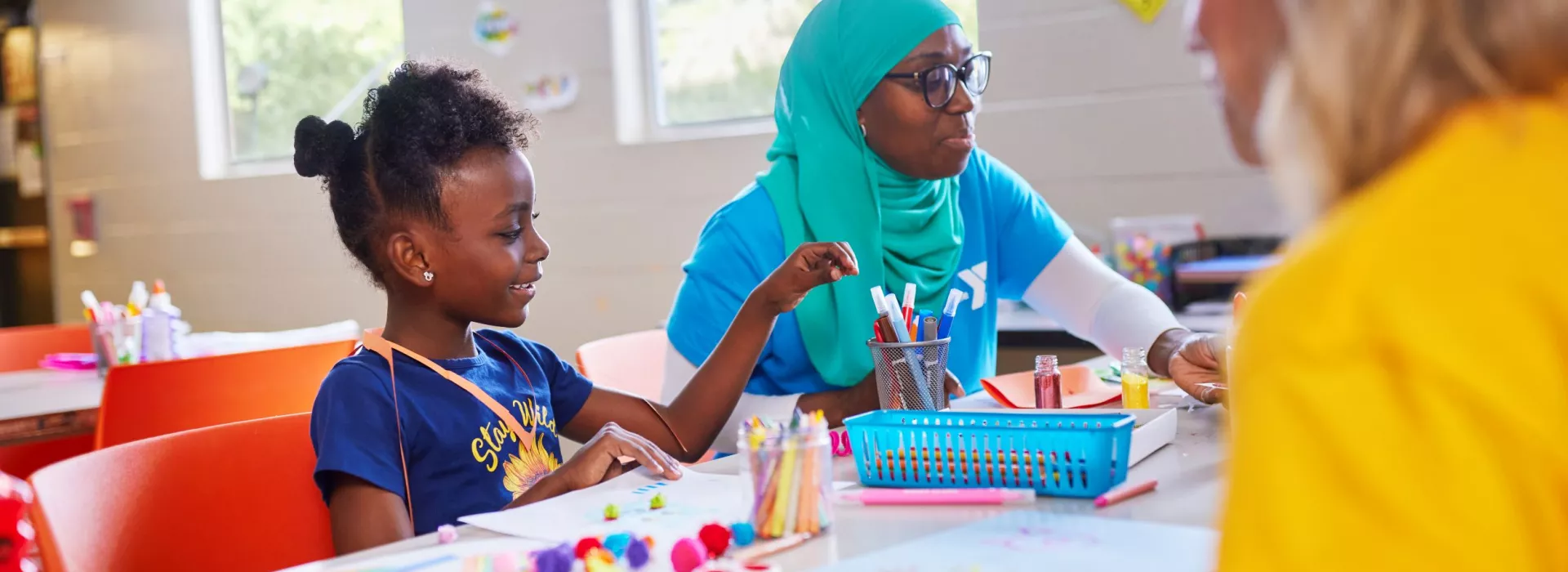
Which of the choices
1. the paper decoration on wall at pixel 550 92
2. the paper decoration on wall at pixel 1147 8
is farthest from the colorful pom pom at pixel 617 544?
the paper decoration on wall at pixel 550 92

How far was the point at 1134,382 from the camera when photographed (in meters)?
1.46

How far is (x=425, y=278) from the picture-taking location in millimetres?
1434

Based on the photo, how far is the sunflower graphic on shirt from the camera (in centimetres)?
141

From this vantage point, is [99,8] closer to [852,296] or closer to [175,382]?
[175,382]

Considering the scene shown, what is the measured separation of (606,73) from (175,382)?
6.85ft

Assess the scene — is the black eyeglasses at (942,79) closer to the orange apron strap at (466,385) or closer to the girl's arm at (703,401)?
the girl's arm at (703,401)

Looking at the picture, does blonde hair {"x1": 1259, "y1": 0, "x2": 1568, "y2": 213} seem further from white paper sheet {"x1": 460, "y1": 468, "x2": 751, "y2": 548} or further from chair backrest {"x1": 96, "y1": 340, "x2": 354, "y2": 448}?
chair backrest {"x1": 96, "y1": 340, "x2": 354, "y2": 448}

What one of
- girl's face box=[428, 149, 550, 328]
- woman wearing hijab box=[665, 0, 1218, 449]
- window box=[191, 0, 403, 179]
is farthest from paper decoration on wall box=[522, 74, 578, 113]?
girl's face box=[428, 149, 550, 328]

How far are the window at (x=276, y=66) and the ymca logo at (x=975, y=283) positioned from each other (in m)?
3.00

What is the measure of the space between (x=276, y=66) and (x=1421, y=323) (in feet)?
16.7

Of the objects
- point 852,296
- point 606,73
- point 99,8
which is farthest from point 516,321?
point 99,8

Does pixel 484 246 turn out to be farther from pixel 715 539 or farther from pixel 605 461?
pixel 715 539

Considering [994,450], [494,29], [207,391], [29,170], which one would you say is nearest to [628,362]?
[207,391]

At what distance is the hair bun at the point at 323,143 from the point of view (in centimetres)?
145
